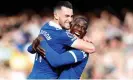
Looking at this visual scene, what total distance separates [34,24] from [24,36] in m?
0.77

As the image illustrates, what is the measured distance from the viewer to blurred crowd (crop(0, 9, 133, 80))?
9.70 meters

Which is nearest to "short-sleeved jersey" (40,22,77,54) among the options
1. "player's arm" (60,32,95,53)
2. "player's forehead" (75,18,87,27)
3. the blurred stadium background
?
"player's arm" (60,32,95,53)

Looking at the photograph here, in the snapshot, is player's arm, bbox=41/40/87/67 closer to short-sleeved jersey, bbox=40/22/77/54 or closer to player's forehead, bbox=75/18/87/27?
short-sleeved jersey, bbox=40/22/77/54

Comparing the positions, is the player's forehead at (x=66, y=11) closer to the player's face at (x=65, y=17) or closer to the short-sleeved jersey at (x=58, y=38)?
the player's face at (x=65, y=17)

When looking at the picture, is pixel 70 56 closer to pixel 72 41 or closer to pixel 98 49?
pixel 72 41

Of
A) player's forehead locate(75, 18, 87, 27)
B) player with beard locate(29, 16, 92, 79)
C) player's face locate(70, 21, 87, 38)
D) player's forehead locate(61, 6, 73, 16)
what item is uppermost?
player's forehead locate(61, 6, 73, 16)

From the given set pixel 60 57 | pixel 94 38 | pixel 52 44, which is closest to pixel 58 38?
pixel 52 44

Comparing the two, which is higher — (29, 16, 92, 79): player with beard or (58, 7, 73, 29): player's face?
(58, 7, 73, 29): player's face

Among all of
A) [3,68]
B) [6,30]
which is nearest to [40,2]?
[6,30]

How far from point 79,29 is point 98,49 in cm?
404

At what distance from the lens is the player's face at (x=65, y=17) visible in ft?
20.5

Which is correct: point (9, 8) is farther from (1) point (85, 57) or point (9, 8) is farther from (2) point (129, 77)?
(1) point (85, 57)

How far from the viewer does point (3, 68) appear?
1038cm

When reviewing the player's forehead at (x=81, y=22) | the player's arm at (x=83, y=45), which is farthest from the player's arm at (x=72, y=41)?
the player's forehead at (x=81, y=22)
